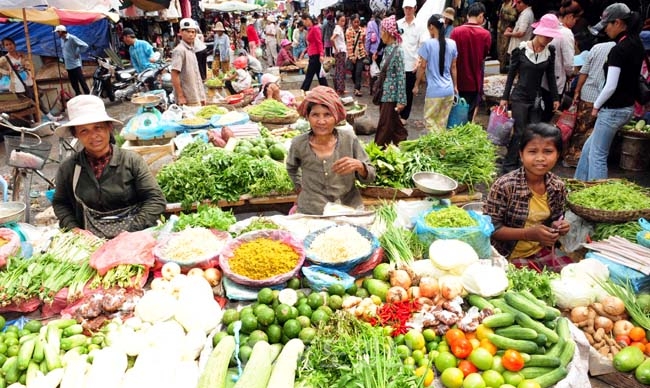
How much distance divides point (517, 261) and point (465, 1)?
10279mm

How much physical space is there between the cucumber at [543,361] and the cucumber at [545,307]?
0.27m

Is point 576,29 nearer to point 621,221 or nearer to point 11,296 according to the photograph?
point 621,221

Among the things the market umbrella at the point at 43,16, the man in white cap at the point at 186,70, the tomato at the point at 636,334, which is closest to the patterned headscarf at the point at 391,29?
the man in white cap at the point at 186,70

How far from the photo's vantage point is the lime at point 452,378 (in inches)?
79.1

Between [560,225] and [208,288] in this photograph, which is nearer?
[208,288]

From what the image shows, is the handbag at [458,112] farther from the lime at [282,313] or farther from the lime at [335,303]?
the lime at [282,313]

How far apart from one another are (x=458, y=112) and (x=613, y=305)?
4.84 m

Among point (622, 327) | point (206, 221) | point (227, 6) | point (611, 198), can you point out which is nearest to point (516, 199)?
point (622, 327)

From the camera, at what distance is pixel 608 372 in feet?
8.11

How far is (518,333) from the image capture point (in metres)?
2.13

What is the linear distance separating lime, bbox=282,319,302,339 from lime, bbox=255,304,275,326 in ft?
0.29

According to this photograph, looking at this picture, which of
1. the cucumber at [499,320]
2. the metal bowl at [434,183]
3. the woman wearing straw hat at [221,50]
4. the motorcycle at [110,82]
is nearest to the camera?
the cucumber at [499,320]

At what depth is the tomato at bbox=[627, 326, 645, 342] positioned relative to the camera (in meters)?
2.51

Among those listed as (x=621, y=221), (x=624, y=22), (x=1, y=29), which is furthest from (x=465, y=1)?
(x=1, y=29)
